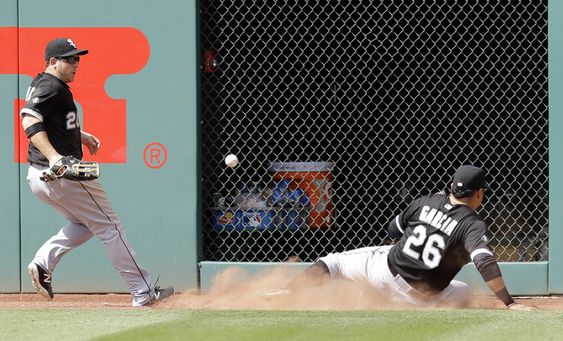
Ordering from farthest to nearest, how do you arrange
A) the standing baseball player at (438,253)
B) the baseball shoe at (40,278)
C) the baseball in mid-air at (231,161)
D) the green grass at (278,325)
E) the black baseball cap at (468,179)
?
1. the baseball in mid-air at (231,161)
2. the baseball shoe at (40,278)
3. the black baseball cap at (468,179)
4. the standing baseball player at (438,253)
5. the green grass at (278,325)

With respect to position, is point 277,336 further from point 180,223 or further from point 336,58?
point 336,58

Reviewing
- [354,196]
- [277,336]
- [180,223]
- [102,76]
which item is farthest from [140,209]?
[277,336]

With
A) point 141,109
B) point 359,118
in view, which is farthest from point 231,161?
point 359,118

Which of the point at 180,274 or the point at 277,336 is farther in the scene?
the point at 180,274

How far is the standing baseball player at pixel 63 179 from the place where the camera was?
6910mm

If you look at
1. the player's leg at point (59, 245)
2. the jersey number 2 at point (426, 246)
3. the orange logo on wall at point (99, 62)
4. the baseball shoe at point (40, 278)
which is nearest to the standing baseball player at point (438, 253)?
the jersey number 2 at point (426, 246)

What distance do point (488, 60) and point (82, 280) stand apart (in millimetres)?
4030

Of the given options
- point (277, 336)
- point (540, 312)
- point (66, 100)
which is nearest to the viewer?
point (277, 336)

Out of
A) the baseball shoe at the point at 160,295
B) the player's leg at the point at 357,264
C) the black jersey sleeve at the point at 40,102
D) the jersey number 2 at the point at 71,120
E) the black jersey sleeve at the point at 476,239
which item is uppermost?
the black jersey sleeve at the point at 40,102

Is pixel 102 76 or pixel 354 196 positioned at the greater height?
pixel 102 76

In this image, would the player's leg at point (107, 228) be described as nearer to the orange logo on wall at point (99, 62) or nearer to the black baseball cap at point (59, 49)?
the black baseball cap at point (59, 49)

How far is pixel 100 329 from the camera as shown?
231 inches

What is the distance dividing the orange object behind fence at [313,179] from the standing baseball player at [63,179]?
1.78 meters

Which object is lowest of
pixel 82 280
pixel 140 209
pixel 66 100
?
pixel 82 280
